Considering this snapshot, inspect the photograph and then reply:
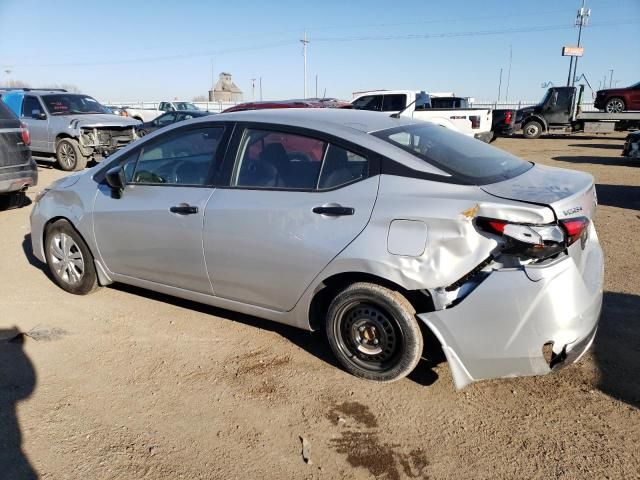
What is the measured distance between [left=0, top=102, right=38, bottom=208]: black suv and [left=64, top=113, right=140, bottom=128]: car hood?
4.73 m

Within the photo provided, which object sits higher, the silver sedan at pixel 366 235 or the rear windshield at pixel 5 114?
the rear windshield at pixel 5 114

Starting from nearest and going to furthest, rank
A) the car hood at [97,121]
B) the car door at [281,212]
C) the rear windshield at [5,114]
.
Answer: the car door at [281,212], the rear windshield at [5,114], the car hood at [97,121]

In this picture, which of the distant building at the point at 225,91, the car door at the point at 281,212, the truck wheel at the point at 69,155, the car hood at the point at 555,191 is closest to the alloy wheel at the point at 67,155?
the truck wheel at the point at 69,155

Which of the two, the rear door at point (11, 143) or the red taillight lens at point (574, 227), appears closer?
the red taillight lens at point (574, 227)

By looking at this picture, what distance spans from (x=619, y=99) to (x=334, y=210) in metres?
23.8

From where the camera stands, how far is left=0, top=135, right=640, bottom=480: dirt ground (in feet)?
8.21

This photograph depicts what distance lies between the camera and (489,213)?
2.65 m

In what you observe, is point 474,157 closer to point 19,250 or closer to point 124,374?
point 124,374

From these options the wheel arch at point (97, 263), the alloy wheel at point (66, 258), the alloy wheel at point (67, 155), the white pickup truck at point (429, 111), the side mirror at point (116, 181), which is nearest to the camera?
the side mirror at point (116, 181)

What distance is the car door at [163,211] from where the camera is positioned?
3.62 meters

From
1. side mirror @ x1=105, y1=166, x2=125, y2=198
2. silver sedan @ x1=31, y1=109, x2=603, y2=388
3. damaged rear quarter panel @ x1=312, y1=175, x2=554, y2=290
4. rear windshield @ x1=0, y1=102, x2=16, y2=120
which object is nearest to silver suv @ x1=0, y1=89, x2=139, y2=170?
rear windshield @ x1=0, y1=102, x2=16, y2=120

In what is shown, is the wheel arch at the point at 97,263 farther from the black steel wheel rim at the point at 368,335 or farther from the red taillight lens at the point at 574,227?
the red taillight lens at the point at 574,227

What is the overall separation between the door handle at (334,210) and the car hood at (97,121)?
10737mm

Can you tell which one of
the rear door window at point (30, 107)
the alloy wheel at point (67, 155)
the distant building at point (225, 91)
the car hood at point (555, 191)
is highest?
the distant building at point (225, 91)
